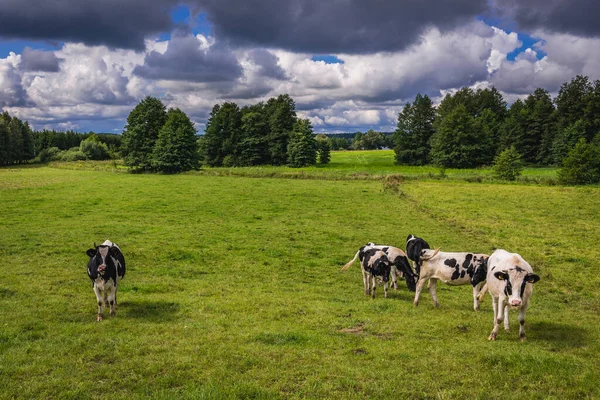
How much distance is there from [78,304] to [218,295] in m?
4.04

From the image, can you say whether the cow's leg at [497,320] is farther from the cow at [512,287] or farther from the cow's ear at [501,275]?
the cow's ear at [501,275]

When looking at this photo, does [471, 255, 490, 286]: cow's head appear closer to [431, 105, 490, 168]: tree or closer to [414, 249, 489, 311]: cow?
[414, 249, 489, 311]: cow

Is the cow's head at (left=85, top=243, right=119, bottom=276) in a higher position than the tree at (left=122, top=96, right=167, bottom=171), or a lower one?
lower

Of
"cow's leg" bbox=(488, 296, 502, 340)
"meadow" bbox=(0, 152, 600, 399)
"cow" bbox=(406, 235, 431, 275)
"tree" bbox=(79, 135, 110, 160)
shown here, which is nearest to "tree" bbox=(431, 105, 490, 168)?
"meadow" bbox=(0, 152, 600, 399)

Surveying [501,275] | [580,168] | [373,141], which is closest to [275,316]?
[501,275]

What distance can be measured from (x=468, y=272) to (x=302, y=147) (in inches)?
3021

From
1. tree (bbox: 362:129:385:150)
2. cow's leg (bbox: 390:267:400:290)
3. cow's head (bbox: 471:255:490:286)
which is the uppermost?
tree (bbox: 362:129:385:150)

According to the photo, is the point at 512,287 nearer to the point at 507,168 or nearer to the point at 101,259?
the point at 101,259

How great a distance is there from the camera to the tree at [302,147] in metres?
87.7

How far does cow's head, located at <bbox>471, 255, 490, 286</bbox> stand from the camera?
1196 cm

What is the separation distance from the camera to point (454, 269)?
12.2 meters

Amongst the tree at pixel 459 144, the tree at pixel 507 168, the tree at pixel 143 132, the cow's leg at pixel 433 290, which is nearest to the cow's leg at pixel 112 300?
the cow's leg at pixel 433 290

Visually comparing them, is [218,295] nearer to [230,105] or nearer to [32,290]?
[32,290]

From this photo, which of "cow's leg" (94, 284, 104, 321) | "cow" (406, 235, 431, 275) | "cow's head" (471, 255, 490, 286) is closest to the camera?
"cow's leg" (94, 284, 104, 321)
